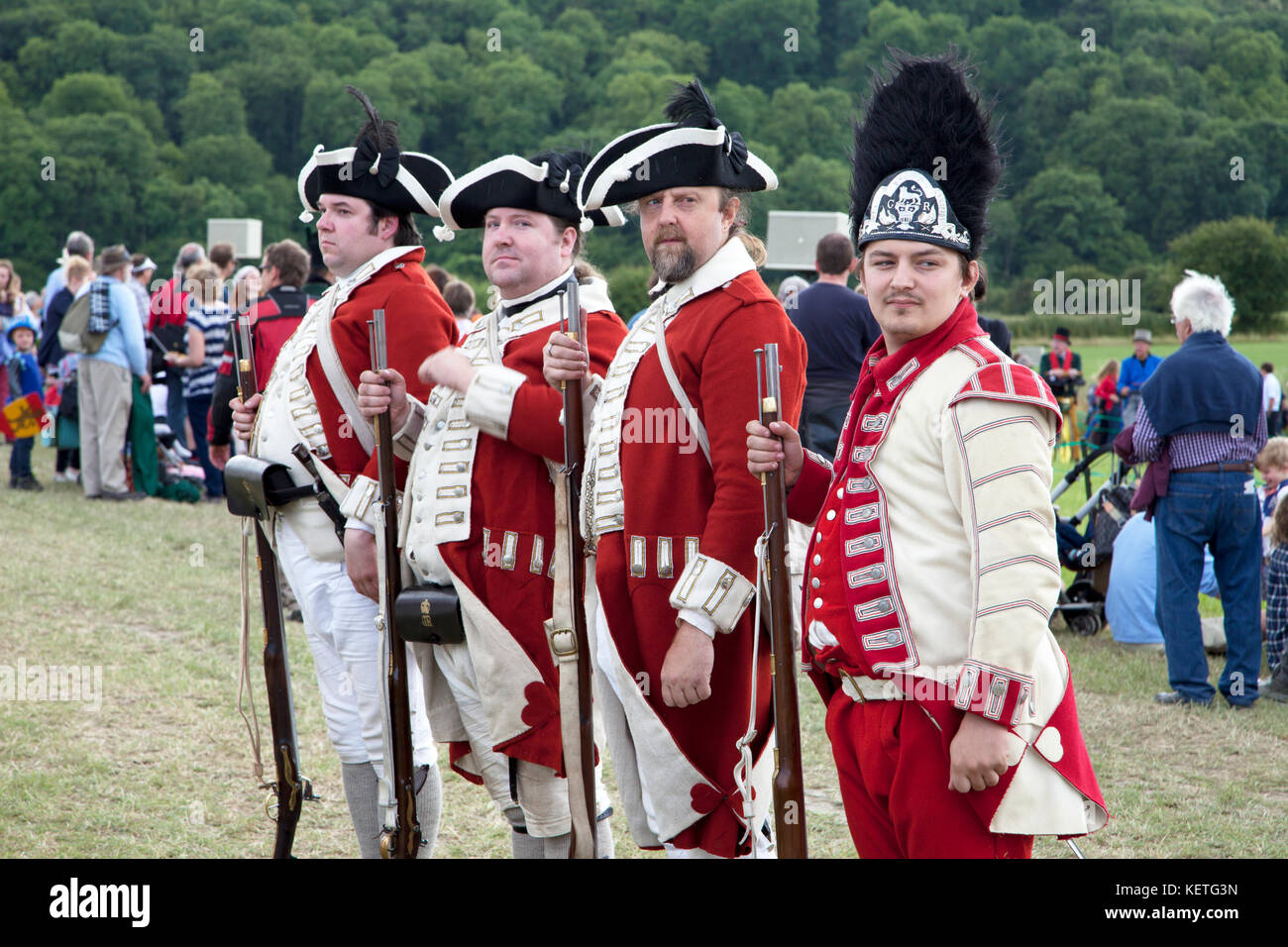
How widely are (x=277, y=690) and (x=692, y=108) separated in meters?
2.14

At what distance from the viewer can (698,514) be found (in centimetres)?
297

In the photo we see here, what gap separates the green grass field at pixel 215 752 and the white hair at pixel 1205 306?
6.02 ft

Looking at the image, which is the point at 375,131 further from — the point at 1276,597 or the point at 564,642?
the point at 1276,597

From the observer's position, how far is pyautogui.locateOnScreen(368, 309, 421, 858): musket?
3539 millimetres

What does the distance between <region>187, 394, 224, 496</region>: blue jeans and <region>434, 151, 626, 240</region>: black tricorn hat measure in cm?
885

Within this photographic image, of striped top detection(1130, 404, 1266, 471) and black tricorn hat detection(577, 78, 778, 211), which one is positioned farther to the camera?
striped top detection(1130, 404, 1266, 471)

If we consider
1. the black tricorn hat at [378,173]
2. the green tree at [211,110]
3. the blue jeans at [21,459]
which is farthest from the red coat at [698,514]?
the green tree at [211,110]

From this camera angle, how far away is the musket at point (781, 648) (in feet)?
8.61

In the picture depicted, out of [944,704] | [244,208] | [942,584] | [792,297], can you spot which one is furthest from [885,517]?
[244,208]

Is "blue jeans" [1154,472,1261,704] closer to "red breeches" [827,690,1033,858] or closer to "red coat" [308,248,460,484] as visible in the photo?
"red coat" [308,248,460,484]

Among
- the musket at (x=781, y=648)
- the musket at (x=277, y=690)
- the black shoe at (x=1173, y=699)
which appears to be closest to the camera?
the musket at (x=781, y=648)

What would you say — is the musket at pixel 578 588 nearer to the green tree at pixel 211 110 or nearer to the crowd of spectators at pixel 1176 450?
the crowd of spectators at pixel 1176 450

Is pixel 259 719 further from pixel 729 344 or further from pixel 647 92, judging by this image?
pixel 647 92

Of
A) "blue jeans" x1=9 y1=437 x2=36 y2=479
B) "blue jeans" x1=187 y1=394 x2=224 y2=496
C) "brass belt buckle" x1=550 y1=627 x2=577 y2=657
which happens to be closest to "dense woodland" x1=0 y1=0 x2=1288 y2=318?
"blue jeans" x1=187 y1=394 x2=224 y2=496
